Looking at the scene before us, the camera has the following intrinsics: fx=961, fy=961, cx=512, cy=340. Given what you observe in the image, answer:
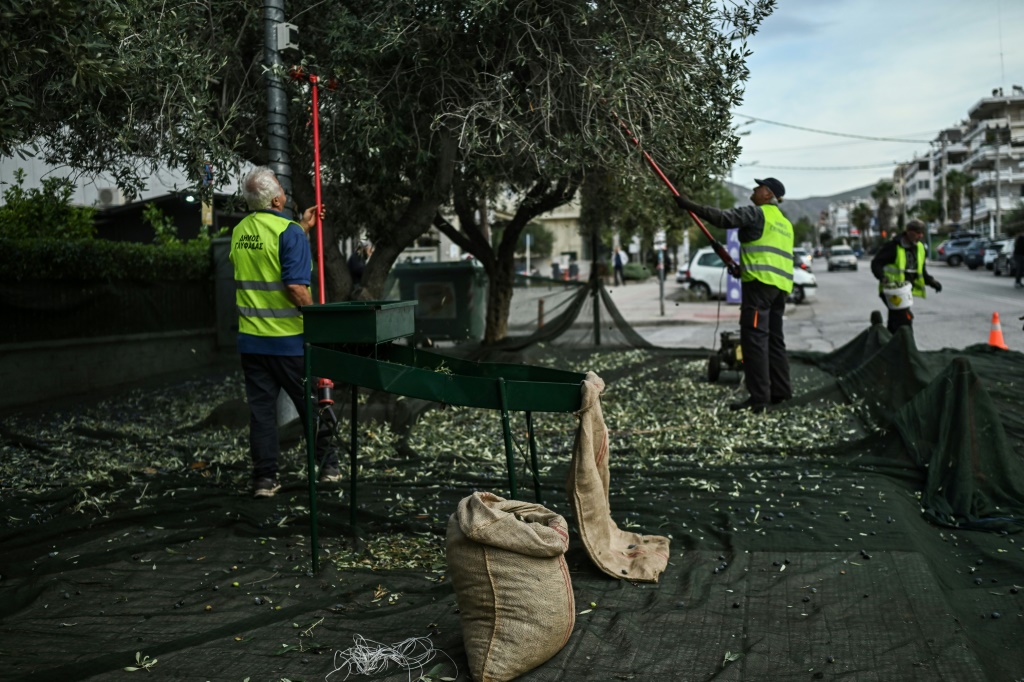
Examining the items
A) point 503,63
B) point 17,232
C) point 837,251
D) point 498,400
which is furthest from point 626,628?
point 837,251

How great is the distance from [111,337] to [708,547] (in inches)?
365

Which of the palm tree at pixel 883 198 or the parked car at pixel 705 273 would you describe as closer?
the parked car at pixel 705 273

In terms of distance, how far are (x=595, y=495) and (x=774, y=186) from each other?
5476 mm

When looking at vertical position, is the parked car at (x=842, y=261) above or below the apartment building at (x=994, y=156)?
below

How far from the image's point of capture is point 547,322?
14.4 meters

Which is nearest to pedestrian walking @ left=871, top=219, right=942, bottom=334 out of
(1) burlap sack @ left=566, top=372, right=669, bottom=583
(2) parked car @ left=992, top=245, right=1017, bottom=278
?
A: (1) burlap sack @ left=566, top=372, right=669, bottom=583

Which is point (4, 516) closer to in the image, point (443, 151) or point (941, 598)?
point (443, 151)

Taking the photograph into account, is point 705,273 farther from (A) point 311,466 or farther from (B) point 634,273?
(A) point 311,466

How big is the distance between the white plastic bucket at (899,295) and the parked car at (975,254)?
135 ft

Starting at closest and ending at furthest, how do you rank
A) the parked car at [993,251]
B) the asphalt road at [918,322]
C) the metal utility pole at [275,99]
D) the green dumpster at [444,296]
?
the metal utility pole at [275,99] → the green dumpster at [444,296] → the asphalt road at [918,322] → the parked car at [993,251]

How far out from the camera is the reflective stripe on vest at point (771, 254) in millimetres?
8609

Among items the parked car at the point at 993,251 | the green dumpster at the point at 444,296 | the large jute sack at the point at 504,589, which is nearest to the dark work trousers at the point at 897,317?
the green dumpster at the point at 444,296

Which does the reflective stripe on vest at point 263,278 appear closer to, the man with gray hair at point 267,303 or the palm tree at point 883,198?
the man with gray hair at point 267,303

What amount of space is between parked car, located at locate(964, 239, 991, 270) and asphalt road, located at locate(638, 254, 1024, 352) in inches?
739
